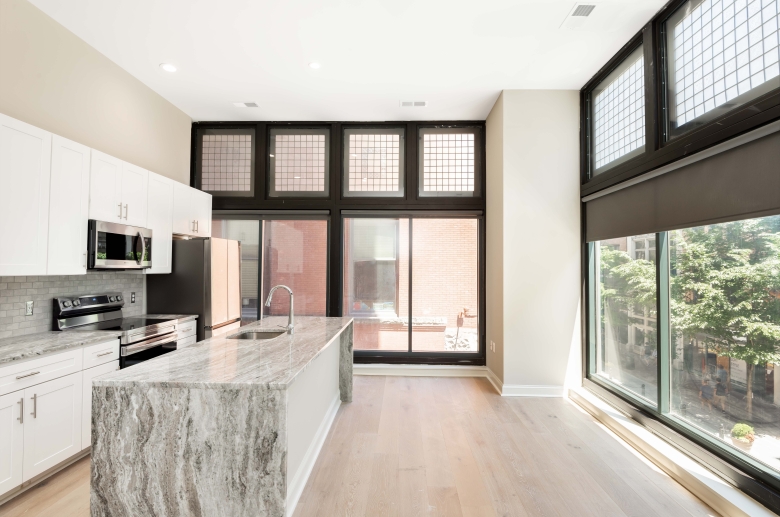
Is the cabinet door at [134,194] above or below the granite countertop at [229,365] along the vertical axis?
above

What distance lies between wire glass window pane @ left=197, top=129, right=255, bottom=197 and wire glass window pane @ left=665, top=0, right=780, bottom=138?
4443 millimetres

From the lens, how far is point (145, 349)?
10.5 feet

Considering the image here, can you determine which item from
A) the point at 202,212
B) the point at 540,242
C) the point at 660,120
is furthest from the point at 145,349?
the point at 660,120

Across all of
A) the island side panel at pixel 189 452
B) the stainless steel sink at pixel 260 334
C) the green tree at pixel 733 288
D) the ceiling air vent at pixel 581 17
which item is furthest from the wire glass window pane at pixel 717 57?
the stainless steel sink at pixel 260 334

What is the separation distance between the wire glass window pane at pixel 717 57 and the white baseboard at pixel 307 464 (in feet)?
11.1

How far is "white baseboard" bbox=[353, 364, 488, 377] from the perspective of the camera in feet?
15.7

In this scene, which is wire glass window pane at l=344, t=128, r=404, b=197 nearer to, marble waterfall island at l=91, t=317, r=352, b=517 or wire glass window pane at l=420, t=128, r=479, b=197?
wire glass window pane at l=420, t=128, r=479, b=197

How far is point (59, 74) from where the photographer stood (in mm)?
3008

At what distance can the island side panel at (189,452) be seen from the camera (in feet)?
5.72

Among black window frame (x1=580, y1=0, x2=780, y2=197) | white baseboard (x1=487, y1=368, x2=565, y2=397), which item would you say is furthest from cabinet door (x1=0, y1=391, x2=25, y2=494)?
black window frame (x1=580, y1=0, x2=780, y2=197)

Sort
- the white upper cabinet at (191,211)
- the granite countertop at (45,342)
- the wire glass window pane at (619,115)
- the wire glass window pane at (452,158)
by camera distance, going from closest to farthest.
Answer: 1. the granite countertop at (45,342)
2. the wire glass window pane at (619,115)
3. the white upper cabinet at (191,211)
4. the wire glass window pane at (452,158)

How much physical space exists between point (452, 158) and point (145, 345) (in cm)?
389

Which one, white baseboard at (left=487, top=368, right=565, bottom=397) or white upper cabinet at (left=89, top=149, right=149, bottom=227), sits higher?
white upper cabinet at (left=89, top=149, right=149, bottom=227)

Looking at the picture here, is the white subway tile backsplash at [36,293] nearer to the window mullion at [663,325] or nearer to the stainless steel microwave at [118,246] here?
the stainless steel microwave at [118,246]
